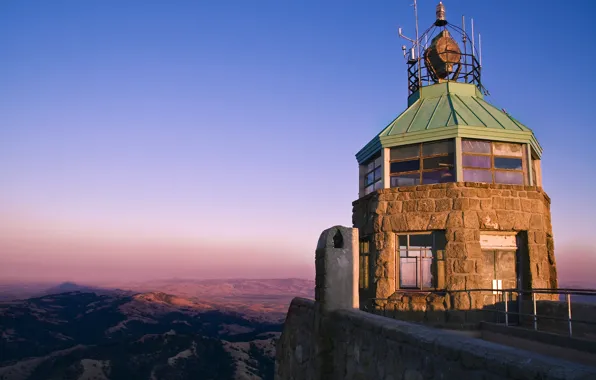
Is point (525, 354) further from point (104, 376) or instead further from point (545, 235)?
point (104, 376)

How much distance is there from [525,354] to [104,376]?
5724 cm

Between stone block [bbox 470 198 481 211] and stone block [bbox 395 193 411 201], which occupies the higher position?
stone block [bbox 395 193 411 201]

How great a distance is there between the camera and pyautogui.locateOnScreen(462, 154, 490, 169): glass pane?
15.2 metres

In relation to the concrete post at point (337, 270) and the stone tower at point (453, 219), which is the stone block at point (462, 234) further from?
the concrete post at point (337, 270)

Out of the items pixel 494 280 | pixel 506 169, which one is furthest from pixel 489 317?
pixel 506 169

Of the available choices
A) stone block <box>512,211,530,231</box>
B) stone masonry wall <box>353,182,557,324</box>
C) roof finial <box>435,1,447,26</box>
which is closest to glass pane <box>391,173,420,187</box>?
stone masonry wall <box>353,182,557,324</box>

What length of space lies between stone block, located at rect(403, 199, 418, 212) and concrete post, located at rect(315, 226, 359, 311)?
699 cm

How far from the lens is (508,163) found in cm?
1568

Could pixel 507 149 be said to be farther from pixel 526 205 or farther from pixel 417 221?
pixel 417 221

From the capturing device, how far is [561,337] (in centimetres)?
966

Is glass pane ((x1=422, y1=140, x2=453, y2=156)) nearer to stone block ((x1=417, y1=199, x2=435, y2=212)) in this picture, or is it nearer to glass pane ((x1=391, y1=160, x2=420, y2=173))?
glass pane ((x1=391, y1=160, x2=420, y2=173))

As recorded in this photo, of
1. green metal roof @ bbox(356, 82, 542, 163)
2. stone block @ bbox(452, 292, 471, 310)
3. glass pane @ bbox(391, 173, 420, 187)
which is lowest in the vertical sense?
stone block @ bbox(452, 292, 471, 310)

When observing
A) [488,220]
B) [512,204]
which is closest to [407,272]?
[488,220]

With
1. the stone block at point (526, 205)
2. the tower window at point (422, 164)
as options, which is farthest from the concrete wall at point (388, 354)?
the stone block at point (526, 205)
